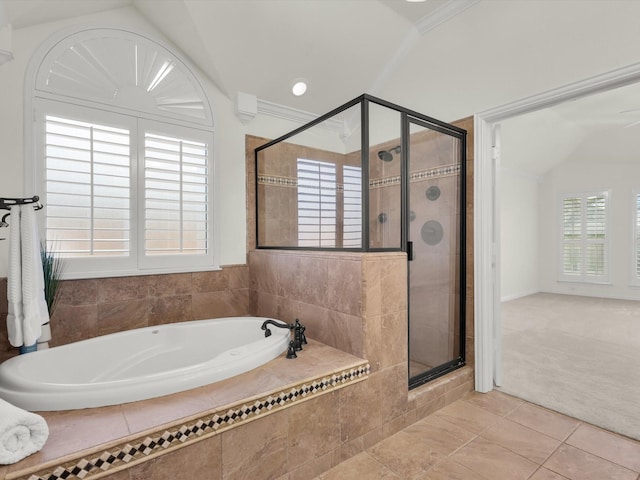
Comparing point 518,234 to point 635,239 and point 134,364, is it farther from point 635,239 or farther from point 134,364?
point 134,364

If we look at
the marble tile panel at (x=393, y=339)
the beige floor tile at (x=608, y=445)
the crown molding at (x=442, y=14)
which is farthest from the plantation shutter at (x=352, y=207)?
the beige floor tile at (x=608, y=445)

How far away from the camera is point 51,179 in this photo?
2143 millimetres

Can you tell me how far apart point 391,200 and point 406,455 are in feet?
4.84

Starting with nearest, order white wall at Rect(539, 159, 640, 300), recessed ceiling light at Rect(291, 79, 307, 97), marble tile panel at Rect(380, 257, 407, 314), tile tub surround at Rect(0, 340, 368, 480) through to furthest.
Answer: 1. tile tub surround at Rect(0, 340, 368, 480)
2. marble tile panel at Rect(380, 257, 407, 314)
3. recessed ceiling light at Rect(291, 79, 307, 97)
4. white wall at Rect(539, 159, 640, 300)

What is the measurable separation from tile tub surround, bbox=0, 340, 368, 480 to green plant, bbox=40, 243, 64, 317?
3.26ft

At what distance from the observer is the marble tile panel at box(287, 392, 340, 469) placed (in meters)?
1.59

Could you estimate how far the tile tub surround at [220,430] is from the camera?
1.12 metres

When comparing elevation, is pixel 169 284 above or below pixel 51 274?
below

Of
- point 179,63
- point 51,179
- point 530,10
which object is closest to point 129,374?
point 51,179

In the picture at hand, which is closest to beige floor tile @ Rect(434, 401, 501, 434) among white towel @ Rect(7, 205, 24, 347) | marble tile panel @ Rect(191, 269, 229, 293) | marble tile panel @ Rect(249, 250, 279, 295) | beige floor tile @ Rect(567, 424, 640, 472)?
beige floor tile @ Rect(567, 424, 640, 472)

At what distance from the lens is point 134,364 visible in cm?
216

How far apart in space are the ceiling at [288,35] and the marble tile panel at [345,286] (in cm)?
180

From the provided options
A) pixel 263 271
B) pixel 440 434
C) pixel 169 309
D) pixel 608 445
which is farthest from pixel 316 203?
pixel 608 445

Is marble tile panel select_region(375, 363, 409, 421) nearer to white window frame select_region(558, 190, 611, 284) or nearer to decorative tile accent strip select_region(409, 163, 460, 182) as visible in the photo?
decorative tile accent strip select_region(409, 163, 460, 182)
